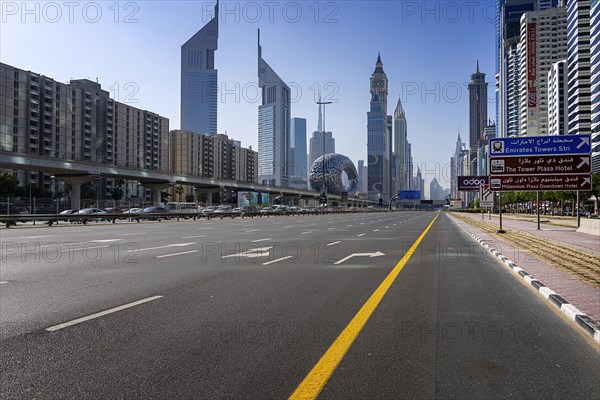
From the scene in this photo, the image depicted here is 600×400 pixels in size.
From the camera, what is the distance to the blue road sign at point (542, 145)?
26.7 metres

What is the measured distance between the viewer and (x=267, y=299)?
7645mm

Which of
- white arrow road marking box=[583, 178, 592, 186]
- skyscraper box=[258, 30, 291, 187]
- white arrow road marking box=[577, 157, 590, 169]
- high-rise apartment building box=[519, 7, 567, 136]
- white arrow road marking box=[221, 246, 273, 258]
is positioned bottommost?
white arrow road marking box=[221, 246, 273, 258]

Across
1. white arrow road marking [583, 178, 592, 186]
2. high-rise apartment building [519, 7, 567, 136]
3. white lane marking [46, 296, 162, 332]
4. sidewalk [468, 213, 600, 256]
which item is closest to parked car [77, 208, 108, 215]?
sidewalk [468, 213, 600, 256]

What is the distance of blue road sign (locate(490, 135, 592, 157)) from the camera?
26656 millimetres

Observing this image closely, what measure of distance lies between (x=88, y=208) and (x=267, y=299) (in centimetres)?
4382

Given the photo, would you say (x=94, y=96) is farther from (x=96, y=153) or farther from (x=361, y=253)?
(x=361, y=253)

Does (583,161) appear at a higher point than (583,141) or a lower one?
lower

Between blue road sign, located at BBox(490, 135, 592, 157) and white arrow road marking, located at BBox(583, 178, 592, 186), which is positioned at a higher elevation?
blue road sign, located at BBox(490, 135, 592, 157)

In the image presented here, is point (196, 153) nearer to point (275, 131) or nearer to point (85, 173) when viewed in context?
point (275, 131)

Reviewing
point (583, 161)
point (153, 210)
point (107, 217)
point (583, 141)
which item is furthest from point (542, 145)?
point (153, 210)

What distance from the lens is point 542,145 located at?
2719 cm

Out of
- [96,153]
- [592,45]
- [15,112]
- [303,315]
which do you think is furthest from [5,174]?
[592,45]

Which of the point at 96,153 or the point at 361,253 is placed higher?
the point at 96,153

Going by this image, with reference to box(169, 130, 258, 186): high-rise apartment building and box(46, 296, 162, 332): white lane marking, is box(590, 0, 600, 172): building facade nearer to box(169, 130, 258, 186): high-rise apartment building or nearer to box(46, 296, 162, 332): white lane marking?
box(169, 130, 258, 186): high-rise apartment building
